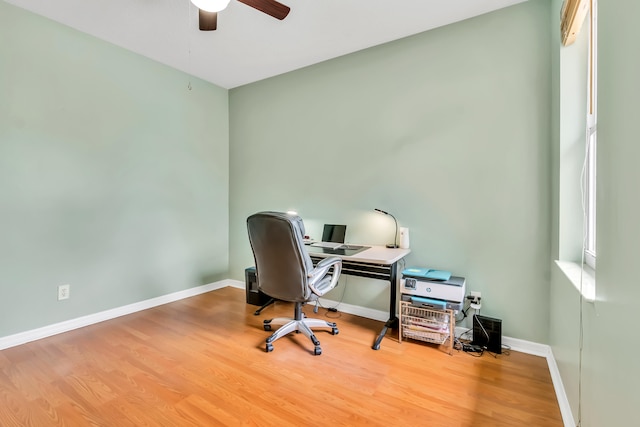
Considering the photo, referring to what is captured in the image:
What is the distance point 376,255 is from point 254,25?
225 cm

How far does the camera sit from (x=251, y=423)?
158cm

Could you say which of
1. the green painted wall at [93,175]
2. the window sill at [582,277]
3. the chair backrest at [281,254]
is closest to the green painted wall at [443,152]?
the window sill at [582,277]

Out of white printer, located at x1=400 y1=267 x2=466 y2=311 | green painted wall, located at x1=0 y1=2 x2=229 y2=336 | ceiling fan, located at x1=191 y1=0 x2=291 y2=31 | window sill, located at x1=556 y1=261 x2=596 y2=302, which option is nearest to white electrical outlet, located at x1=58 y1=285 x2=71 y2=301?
green painted wall, located at x1=0 y1=2 x2=229 y2=336

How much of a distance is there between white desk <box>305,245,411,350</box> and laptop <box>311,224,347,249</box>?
27 centimetres

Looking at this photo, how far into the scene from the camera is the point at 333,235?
10.4 feet

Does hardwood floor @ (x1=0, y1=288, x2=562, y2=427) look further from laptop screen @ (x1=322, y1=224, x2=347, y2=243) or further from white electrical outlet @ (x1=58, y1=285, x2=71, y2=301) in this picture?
laptop screen @ (x1=322, y1=224, x2=347, y2=243)

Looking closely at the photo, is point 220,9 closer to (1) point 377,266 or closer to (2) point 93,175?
(2) point 93,175

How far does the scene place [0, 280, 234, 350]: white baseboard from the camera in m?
2.42

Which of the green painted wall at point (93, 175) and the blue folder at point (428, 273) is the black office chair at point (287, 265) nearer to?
the blue folder at point (428, 273)

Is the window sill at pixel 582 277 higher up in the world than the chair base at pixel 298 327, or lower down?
higher up

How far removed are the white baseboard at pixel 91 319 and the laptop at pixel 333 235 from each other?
68.9 inches

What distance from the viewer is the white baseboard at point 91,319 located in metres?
2.42

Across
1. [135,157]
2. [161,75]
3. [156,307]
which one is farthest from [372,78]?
[156,307]

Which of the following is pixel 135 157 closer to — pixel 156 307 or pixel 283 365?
pixel 156 307
